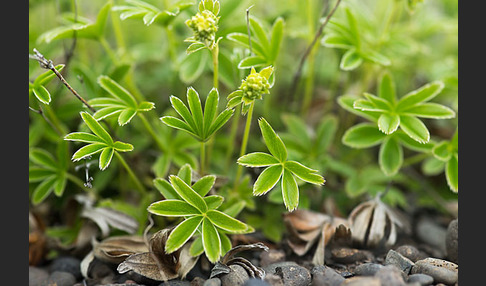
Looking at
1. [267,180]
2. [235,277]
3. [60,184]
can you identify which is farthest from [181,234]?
[60,184]

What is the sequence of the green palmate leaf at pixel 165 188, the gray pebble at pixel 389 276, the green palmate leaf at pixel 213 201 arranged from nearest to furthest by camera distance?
the gray pebble at pixel 389 276
the green palmate leaf at pixel 213 201
the green palmate leaf at pixel 165 188

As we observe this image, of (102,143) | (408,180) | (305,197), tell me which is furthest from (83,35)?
(408,180)

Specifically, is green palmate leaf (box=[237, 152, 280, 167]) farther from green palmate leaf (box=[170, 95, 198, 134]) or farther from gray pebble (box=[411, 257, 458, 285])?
gray pebble (box=[411, 257, 458, 285])

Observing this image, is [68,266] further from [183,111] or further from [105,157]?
[183,111]

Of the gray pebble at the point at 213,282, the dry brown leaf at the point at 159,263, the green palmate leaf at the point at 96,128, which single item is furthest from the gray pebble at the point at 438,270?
the green palmate leaf at the point at 96,128

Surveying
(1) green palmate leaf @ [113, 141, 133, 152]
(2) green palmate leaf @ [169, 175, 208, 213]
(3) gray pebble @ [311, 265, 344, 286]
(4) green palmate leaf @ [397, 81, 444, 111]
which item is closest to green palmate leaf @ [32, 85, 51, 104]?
(1) green palmate leaf @ [113, 141, 133, 152]

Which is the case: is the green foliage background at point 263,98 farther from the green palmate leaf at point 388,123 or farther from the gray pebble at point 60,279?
the gray pebble at point 60,279

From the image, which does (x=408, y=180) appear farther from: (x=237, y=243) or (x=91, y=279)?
(x=91, y=279)
